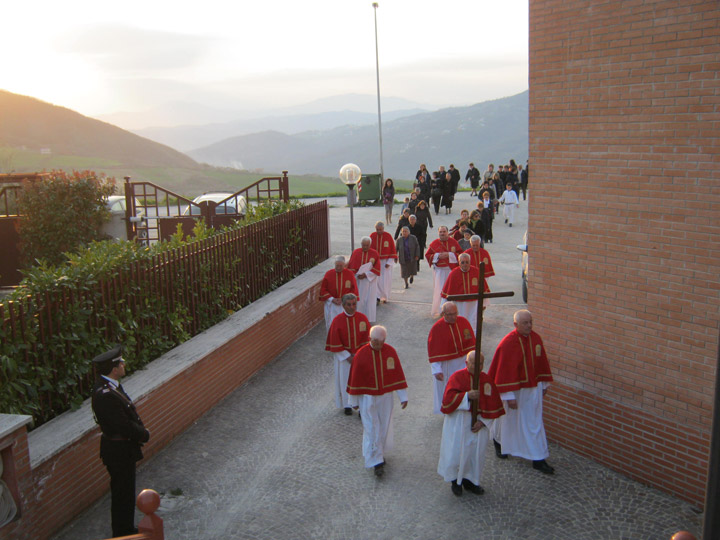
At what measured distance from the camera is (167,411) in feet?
26.7

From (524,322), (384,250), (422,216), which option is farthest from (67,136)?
(524,322)

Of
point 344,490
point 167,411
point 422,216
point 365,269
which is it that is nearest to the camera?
point 344,490

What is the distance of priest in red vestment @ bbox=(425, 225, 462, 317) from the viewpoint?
13.1m

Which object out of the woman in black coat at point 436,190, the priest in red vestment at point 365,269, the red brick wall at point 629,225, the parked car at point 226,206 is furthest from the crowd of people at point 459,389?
the woman in black coat at point 436,190

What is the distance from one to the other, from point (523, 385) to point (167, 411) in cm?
414

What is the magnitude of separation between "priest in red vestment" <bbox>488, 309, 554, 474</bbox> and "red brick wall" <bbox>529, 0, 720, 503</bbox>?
54 centimetres

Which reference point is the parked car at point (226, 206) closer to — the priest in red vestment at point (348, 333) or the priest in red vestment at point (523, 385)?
the priest in red vestment at point (348, 333)

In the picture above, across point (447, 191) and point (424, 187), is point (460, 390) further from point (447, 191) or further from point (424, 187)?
point (447, 191)

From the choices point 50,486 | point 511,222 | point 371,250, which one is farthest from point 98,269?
point 511,222

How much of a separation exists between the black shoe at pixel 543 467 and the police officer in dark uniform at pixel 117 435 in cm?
413

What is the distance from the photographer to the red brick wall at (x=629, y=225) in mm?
6402

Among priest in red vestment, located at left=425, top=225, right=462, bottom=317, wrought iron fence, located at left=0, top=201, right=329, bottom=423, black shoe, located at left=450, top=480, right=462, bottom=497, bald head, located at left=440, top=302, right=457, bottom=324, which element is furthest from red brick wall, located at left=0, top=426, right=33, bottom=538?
priest in red vestment, located at left=425, top=225, right=462, bottom=317

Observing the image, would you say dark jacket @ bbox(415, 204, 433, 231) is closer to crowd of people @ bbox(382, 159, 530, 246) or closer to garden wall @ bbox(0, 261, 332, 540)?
crowd of people @ bbox(382, 159, 530, 246)

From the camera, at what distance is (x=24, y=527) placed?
5.91 meters
